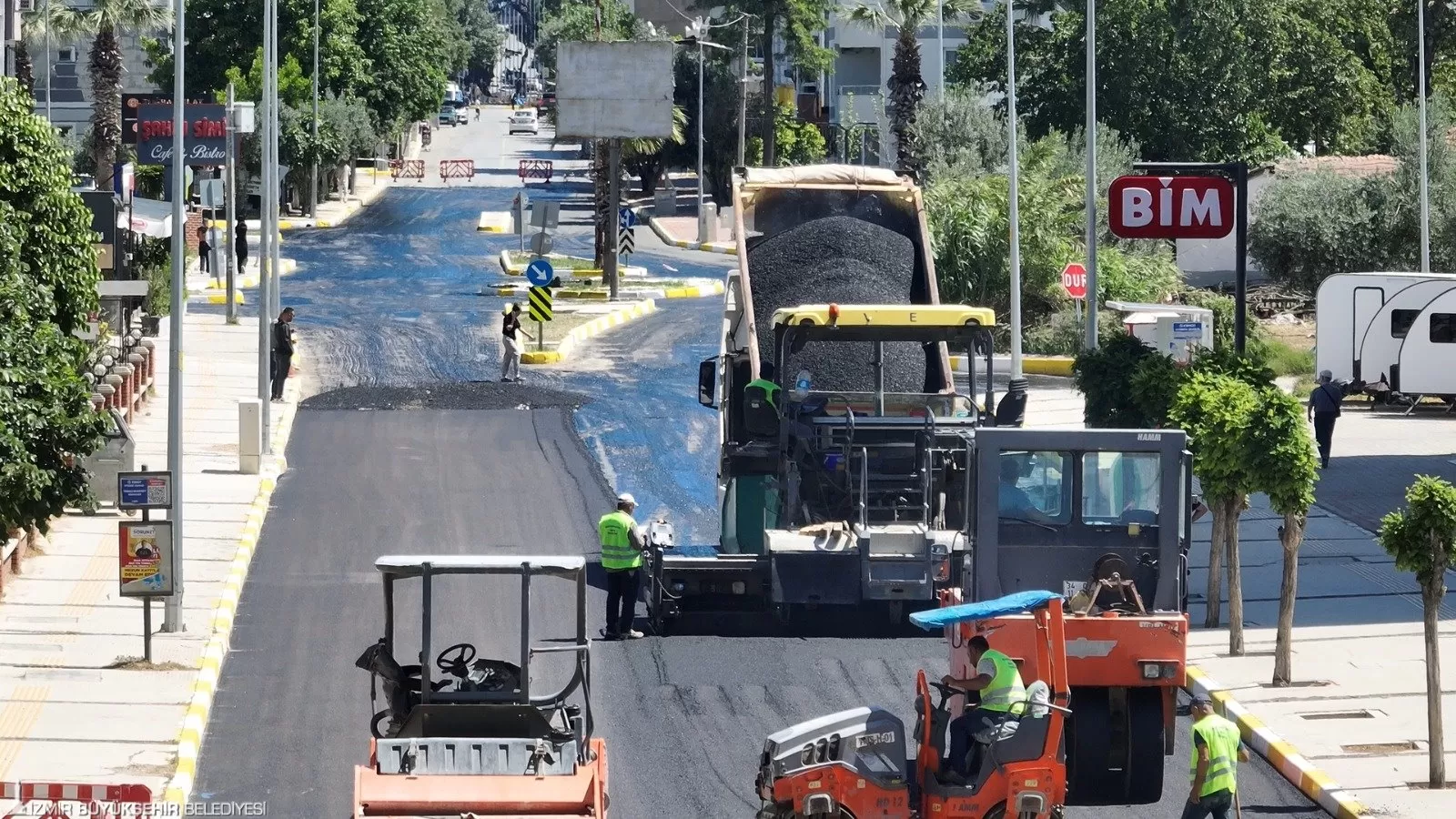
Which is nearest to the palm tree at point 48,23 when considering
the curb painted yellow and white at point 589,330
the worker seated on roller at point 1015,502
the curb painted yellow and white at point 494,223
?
the curb painted yellow and white at point 494,223

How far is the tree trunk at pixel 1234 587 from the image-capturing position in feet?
61.5

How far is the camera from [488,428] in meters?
31.6

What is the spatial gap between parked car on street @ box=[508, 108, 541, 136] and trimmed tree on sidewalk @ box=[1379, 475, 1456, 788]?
4679 inches

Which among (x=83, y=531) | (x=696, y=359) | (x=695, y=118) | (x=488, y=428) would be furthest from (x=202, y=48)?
(x=83, y=531)

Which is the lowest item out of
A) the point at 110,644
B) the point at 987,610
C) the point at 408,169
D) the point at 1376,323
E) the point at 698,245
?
the point at 110,644

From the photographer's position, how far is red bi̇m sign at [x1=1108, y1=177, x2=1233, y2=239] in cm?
2659

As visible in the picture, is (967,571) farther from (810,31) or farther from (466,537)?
(810,31)

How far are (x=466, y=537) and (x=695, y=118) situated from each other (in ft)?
206

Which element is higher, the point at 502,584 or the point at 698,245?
the point at 698,245

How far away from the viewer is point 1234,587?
1866 centimetres

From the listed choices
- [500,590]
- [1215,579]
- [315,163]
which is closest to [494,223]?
[315,163]

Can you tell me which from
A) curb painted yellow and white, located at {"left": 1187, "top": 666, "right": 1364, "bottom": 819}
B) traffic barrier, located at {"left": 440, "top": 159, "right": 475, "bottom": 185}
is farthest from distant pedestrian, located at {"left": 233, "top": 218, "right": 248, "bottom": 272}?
traffic barrier, located at {"left": 440, "top": 159, "right": 475, "bottom": 185}

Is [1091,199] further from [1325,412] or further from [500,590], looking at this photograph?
[500,590]

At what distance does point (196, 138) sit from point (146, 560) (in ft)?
82.5
